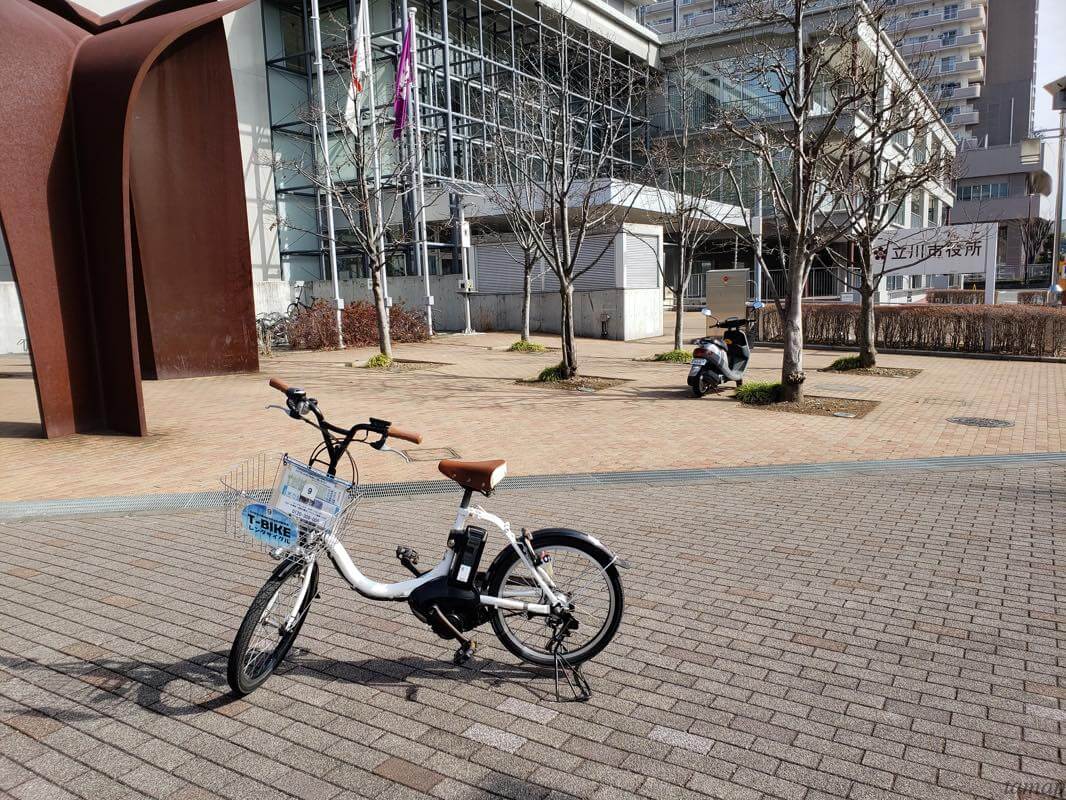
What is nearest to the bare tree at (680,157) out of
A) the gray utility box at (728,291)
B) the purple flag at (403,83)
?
the gray utility box at (728,291)

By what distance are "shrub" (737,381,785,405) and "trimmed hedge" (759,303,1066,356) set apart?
9191 millimetres

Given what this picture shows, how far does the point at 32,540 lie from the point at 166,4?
999cm

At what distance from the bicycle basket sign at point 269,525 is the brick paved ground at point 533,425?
4605 mm

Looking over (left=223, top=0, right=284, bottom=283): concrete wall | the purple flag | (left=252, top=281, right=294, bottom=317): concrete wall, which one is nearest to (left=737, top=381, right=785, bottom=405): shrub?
the purple flag

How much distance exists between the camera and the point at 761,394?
12.4 metres

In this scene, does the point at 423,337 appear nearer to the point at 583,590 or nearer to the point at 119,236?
the point at 119,236

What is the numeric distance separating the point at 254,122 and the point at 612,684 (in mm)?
29250

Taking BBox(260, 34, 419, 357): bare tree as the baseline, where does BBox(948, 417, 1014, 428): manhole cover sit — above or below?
below

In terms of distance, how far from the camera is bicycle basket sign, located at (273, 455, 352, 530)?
3347 millimetres

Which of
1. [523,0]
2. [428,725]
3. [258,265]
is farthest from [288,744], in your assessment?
[523,0]

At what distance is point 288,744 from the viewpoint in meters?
3.18

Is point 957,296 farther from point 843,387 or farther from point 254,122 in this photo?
point 254,122

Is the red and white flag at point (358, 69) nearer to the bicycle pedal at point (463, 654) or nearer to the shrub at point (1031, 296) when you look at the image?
the bicycle pedal at point (463, 654)

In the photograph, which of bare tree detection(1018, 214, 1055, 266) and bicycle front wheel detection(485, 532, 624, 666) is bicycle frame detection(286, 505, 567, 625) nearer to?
bicycle front wheel detection(485, 532, 624, 666)
